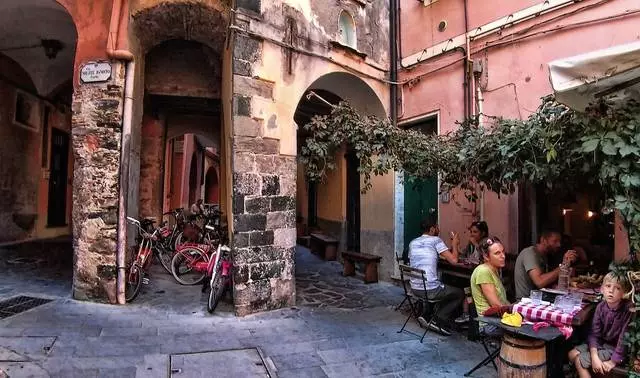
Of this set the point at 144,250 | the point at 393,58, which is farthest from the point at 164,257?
the point at 393,58

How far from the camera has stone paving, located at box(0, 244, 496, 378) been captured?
12.8 ft

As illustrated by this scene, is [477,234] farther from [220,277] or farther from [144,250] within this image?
[144,250]

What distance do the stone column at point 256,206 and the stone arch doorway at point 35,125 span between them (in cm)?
311

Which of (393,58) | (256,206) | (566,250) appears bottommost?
(566,250)

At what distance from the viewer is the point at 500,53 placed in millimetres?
6180

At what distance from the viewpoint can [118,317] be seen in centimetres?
531

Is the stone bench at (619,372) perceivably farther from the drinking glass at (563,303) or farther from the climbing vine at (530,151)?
the drinking glass at (563,303)

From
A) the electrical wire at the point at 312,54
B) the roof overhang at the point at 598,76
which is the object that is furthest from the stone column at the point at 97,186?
the roof overhang at the point at 598,76

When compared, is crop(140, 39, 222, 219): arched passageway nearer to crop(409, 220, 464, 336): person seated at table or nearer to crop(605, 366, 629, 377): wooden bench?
crop(409, 220, 464, 336): person seated at table

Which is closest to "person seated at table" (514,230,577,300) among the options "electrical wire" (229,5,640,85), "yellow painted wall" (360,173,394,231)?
"electrical wire" (229,5,640,85)

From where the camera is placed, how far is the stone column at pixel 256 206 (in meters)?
5.66

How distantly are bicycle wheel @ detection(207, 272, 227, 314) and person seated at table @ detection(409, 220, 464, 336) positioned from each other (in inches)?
97.3

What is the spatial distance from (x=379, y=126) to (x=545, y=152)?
2.00 metres

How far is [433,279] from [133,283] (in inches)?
162
